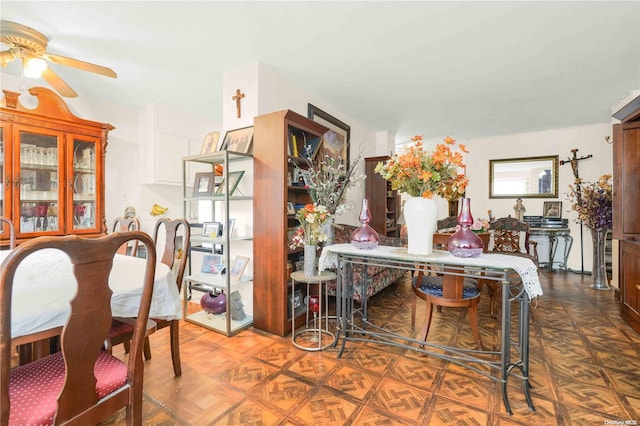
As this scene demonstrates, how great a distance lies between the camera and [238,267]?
2805 millimetres

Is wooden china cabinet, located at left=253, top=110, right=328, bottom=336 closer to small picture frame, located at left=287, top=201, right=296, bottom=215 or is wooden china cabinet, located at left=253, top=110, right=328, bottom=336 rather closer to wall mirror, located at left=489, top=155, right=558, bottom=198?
small picture frame, located at left=287, top=201, right=296, bottom=215

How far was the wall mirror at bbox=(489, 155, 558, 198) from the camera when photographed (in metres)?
5.21

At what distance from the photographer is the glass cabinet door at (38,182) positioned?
2.92 meters

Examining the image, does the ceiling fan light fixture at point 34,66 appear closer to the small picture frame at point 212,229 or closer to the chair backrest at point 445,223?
the small picture frame at point 212,229

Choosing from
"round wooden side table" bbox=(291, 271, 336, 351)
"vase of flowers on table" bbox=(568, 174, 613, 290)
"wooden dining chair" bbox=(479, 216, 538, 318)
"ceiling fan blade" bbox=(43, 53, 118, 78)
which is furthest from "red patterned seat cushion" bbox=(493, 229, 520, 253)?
"ceiling fan blade" bbox=(43, 53, 118, 78)

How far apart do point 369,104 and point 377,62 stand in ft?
3.63

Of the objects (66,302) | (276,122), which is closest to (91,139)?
(276,122)

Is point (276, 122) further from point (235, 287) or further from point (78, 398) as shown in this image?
point (78, 398)

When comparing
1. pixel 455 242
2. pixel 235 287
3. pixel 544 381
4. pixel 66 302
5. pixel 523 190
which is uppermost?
pixel 523 190

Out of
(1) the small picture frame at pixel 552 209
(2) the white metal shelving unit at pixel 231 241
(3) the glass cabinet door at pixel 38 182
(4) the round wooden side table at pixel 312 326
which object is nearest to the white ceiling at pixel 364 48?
Result: (3) the glass cabinet door at pixel 38 182

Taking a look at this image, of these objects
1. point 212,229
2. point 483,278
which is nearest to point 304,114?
point 212,229

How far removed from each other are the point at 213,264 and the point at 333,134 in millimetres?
2293

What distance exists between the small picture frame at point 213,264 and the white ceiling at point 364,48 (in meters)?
1.91

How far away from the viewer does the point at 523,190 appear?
17.8 ft
